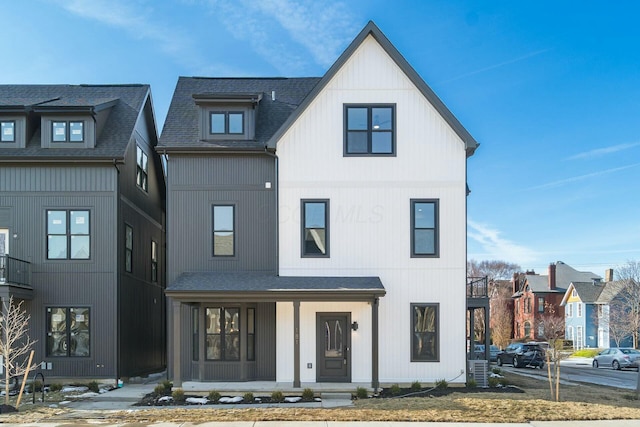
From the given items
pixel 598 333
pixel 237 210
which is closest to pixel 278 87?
pixel 237 210

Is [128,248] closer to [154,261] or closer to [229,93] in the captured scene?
[154,261]

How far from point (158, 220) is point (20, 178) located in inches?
292

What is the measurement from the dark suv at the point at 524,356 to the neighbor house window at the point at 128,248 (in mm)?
24303

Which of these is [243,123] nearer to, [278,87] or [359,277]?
[278,87]

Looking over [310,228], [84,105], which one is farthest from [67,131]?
[310,228]

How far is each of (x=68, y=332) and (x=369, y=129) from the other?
476 inches

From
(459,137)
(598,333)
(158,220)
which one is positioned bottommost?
(598,333)

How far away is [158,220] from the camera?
2741 centimetres

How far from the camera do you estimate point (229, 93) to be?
69.6 feet

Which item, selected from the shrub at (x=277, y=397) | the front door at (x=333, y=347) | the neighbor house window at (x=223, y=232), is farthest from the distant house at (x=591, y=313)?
the shrub at (x=277, y=397)

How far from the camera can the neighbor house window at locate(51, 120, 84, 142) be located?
21109mm

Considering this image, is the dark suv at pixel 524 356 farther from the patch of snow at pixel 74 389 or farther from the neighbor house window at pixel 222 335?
the patch of snow at pixel 74 389

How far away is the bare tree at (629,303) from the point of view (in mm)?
52375

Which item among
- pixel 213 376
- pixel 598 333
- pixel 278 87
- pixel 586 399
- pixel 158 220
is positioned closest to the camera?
pixel 586 399
